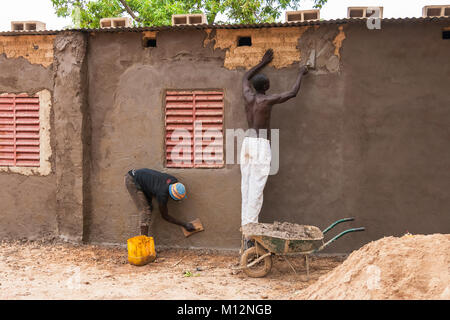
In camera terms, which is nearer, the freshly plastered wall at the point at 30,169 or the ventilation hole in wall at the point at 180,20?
the ventilation hole in wall at the point at 180,20

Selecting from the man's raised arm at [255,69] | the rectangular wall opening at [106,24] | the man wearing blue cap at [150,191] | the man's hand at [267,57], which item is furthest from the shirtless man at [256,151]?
the rectangular wall opening at [106,24]

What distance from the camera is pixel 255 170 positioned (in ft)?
17.7

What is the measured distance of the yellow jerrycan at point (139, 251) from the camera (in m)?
5.36

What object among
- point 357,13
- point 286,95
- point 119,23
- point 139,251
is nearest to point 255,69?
point 286,95

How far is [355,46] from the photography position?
563 centimetres

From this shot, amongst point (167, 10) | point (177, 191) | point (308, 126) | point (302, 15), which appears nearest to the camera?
point (177, 191)

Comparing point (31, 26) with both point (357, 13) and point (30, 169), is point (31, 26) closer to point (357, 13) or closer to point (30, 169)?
point (30, 169)

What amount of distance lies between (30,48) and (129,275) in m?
3.85

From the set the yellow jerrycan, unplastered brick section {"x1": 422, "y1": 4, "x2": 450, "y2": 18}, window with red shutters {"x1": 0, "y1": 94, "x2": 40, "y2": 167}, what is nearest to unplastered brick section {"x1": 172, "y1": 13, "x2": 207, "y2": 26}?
window with red shutters {"x1": 0, "y1": 94, "x2": 40, "y2": 167}

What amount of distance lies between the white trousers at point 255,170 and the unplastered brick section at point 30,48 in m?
3.39

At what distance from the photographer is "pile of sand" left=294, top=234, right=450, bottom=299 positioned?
3346mm

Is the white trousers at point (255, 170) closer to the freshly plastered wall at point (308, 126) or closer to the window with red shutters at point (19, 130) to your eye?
the freshly plastered wall at point (308, 126)

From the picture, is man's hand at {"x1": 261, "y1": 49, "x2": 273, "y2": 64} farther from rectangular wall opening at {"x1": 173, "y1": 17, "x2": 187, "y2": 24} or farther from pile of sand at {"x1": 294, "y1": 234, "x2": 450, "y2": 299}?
pile of sand at {"x1": 294, "y1": 234, "x2": 450, "y2": 299}

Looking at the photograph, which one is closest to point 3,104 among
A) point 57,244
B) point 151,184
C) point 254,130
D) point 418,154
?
point 57,244
